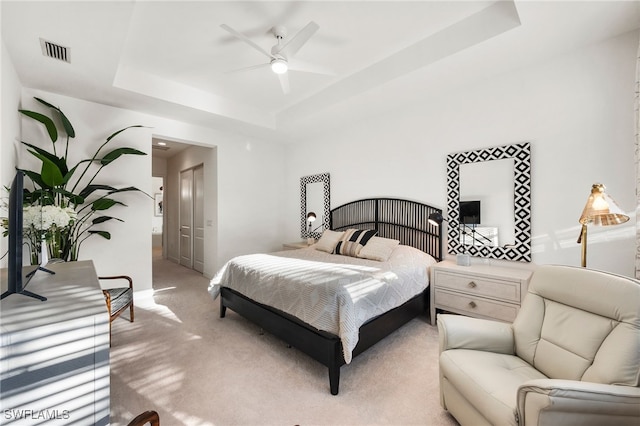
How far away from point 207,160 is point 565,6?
16.2 ft

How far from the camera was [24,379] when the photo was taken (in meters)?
0.78

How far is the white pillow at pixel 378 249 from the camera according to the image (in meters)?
3.25

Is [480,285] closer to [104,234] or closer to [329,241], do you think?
[329,241]

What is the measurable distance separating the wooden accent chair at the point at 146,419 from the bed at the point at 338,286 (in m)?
1.24

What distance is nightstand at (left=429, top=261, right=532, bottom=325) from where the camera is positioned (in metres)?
2.44

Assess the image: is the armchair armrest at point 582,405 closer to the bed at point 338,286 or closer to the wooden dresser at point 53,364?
the bed at point 338,286

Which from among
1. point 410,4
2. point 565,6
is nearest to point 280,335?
point 410,4

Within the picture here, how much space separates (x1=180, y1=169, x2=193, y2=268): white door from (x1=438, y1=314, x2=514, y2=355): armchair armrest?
5473 mm

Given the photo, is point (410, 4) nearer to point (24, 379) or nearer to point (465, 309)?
point (465, 309)

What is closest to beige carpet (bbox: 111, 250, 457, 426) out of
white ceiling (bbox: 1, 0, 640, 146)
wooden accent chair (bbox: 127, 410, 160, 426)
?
wooden accent chair (bbox: 127, 410, 160, 426)

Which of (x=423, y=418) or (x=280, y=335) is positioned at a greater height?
(x=280, y=335)

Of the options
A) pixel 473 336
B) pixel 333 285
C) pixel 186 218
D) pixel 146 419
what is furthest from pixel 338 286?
pixel 186 218

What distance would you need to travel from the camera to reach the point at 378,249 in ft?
10.9

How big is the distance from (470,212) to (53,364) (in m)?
3.46
